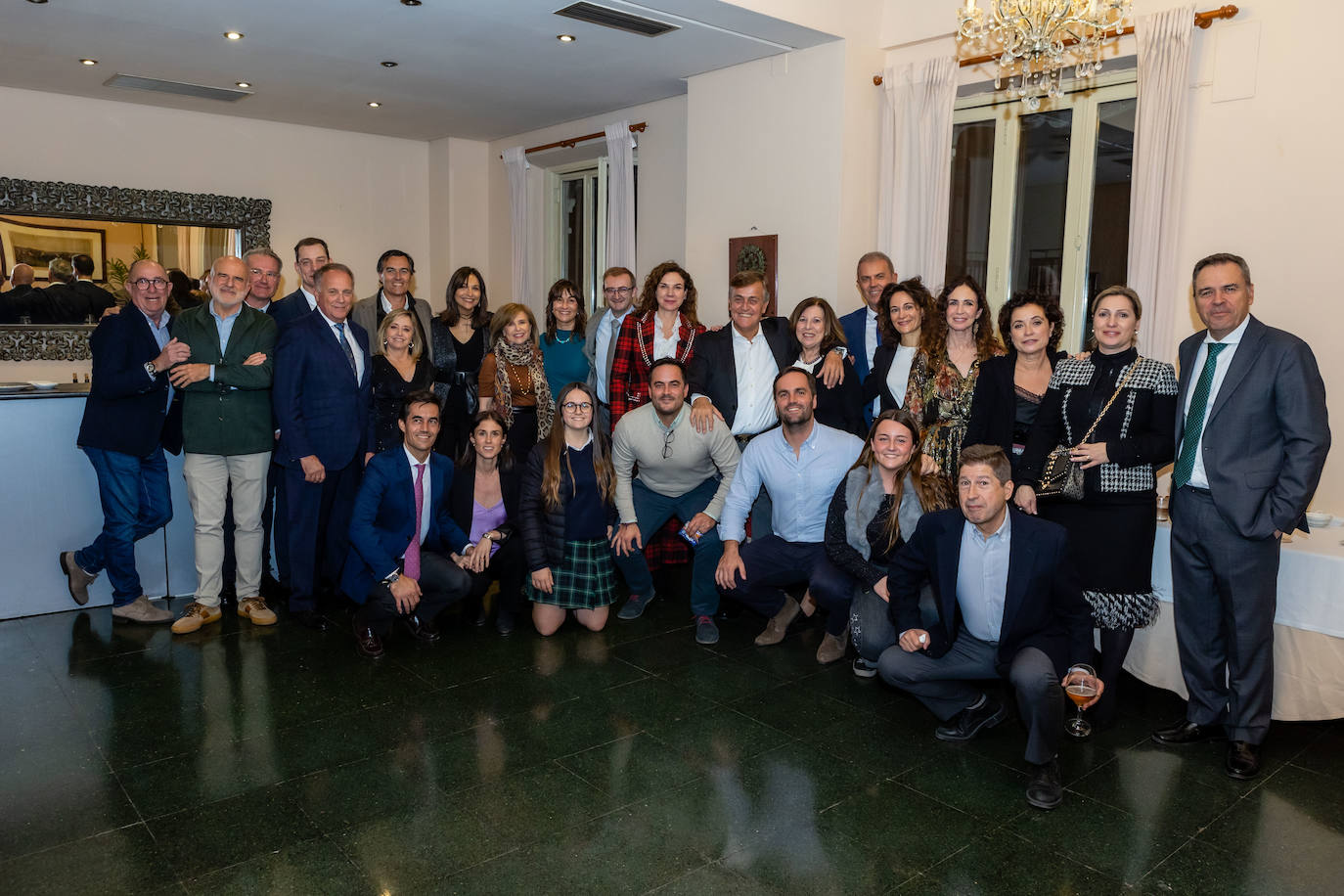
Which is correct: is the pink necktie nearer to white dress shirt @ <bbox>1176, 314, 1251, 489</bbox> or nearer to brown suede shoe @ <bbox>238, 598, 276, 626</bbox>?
brown suede shoe @ <bbox>238, 598, 276, 626</bbox>

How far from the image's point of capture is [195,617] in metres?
4.37

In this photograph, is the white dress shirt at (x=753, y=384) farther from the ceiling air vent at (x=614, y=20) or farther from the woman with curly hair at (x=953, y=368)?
the ceiling air vent at (x=614, y=20)

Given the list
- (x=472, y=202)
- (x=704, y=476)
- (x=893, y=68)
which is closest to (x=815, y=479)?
(x=704, y=476)

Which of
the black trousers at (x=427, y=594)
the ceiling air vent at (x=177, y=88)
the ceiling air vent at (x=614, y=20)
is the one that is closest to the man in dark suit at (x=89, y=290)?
the ceiling air vent at (x=177, y=88)

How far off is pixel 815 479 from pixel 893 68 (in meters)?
2.95

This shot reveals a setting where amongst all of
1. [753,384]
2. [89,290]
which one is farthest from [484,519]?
[89,290]

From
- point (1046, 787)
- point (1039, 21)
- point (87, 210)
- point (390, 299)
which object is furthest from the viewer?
point (87, 210)

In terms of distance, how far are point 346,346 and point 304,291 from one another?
0.66 m

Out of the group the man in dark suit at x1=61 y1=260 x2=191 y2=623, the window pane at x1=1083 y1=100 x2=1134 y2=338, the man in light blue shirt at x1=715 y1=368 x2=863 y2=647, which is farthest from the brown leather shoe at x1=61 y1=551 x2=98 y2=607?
the window pane at x1=1083 y1=100 x2=1134 y2=338

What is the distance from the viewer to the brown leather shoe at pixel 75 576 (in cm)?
452

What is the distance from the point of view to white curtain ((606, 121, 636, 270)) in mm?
7508

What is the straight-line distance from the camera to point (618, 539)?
4.48 meters

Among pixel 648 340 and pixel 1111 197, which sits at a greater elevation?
pixel 1111 197

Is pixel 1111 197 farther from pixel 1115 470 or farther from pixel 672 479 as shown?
pixel 672 479
